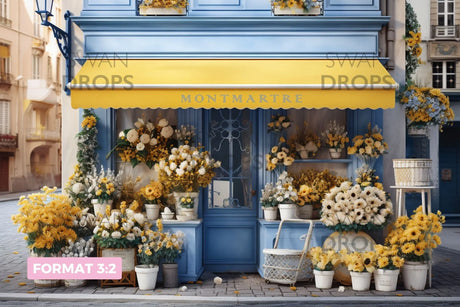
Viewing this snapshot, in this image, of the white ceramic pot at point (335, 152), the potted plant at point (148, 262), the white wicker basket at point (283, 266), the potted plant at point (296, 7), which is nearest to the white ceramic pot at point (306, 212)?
the white wicker basket at point (283, 266)

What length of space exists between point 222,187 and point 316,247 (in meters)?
2.06

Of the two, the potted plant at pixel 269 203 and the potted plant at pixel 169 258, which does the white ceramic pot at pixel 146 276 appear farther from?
the potted plant at pixel 269 203

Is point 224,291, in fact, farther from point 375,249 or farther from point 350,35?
point 350,35

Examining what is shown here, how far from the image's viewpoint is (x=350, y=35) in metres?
9.22

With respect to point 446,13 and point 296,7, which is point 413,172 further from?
point 446,13

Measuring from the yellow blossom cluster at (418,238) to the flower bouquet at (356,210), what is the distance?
326 millimetres

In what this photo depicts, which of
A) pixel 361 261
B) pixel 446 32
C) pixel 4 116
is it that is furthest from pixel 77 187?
pixel 4 116

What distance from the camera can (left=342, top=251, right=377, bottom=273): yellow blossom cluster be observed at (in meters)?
8.15

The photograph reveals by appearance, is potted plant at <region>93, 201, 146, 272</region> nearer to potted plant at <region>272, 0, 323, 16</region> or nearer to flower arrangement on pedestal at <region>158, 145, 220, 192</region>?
flower arrangement on pedestal at <region>158, 145, 220, 192</region>

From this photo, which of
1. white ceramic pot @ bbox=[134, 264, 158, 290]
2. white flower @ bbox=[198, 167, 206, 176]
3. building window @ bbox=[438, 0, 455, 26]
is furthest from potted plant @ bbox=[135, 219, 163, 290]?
building window @ bbox=[438, 0, 455, 26]

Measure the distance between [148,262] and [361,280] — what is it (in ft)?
10.0

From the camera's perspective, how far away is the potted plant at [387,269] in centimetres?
811

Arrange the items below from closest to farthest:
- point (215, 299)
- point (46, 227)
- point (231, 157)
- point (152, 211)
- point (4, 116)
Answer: point (215, 299)
point (46, 227)
point (152, 211)
point (231, 157)
point (4, 116)

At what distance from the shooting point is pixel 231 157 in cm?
975
